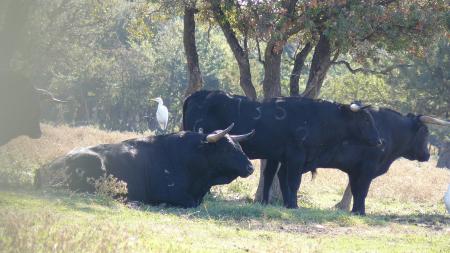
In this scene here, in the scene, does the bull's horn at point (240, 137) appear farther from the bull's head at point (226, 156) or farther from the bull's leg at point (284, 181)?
the bull's leg at point (284, 181)

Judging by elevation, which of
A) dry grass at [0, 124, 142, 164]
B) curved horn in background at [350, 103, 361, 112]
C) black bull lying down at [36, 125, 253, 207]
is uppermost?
curved horn in background at [350, 103, 361, 112]

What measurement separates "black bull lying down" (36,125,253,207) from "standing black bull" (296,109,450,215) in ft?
8.29

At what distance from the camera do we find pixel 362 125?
16.8 metres

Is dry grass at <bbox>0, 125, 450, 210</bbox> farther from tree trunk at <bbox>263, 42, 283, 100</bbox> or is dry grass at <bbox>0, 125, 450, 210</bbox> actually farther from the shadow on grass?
tree trunk at <bbox>263, 42, 283, 100</bbox>

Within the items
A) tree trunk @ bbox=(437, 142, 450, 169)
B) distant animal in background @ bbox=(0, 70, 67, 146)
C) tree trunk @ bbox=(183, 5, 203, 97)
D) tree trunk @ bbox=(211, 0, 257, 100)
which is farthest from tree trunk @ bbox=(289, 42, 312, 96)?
tree trunk @ bbox=(437, 142, 450, 169)

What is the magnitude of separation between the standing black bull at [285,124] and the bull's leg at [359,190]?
0.81m

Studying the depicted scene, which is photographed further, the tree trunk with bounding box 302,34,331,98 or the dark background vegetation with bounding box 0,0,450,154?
the tree trunk with bounding box 302,34,331,98

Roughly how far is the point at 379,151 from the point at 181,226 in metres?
7.53

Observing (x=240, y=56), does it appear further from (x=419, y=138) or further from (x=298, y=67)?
(x=419, y=138)

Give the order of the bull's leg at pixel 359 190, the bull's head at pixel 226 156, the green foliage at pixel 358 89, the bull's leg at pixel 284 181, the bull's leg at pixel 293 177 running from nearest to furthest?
the bull's head at pixel 226 156 < the bull's leg at pixel 293 177 < the bull's leg at pixel 284 181 < the bull's leg at pixel 359 190 < the green foliage at pixel 358 89

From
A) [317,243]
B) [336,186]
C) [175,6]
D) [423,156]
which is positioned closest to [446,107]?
[336,186]

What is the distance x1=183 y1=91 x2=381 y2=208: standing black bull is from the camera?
53.1 feet

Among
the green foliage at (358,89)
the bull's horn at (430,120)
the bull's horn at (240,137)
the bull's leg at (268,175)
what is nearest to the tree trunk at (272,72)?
the bull's leg at (268,175)

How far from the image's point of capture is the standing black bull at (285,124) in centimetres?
1619
